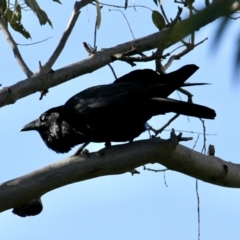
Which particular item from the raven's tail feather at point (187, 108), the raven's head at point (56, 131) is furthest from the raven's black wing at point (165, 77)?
the raven's head at point (56, 131)

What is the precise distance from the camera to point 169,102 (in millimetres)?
3934

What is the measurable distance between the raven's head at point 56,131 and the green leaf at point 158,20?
3.68ft

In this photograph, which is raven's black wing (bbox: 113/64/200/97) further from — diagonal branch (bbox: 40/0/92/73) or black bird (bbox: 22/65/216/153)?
diagonal branch (bbox: 40/0/92/73)

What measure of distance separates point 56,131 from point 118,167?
171cm

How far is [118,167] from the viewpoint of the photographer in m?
3.27

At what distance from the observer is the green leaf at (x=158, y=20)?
4309mm

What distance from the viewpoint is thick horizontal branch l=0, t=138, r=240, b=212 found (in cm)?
286

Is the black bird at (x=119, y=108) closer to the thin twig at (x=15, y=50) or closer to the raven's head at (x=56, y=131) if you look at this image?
the raven's head at (x=56, y=131)

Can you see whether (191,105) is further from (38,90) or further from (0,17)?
(0,17)

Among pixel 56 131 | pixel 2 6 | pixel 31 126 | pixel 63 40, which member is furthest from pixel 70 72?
pixel 31 126

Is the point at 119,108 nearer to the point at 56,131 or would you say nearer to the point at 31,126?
the point at 56,131

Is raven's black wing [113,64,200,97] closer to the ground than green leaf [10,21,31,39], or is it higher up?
closer to the ground

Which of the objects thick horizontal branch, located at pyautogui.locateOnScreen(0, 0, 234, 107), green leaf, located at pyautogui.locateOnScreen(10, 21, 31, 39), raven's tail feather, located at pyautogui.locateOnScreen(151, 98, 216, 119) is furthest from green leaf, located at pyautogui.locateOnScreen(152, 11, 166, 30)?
green leaf, located at pyautogui.locateOnScreen(10, 21, 31, 39)

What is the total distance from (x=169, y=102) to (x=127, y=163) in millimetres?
815
